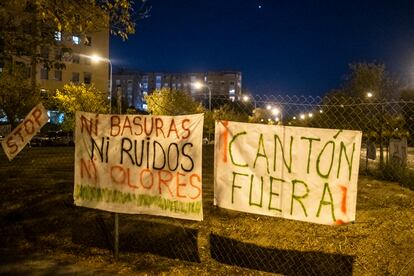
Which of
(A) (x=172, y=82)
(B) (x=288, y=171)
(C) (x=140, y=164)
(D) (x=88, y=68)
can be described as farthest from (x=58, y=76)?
(A) (x=172, y=82)

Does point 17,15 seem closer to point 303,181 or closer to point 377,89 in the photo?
point 303,181

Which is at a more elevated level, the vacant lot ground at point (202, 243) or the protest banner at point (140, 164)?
the protest banner at point (140, 164)

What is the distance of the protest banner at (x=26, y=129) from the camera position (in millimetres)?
6691

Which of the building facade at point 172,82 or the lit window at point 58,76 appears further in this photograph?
the building facade at point 172,82

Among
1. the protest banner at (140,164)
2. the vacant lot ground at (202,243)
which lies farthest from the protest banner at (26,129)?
the vacant lot ground at (202,243)

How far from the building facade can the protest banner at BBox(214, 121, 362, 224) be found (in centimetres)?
12007

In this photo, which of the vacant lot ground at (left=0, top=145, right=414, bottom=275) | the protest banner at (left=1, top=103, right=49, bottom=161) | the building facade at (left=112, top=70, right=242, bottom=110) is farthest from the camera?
the building facade at (left=112, top=70, right=242, bottom=110)

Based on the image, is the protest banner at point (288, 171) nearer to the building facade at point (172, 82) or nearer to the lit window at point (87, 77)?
the lit window at point (87, 77)

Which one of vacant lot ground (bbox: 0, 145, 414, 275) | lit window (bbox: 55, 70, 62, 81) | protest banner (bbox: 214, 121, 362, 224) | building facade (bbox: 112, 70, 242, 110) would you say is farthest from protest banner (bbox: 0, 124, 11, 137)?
building facade (bbox: 112, 70, 242, 110)

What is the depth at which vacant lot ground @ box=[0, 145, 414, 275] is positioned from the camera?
17.9ft

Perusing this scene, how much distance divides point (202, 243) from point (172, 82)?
431ft

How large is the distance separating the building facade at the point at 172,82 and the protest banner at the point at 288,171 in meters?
120

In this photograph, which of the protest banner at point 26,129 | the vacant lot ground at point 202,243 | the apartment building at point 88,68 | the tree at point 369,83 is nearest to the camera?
the vacant lot ground at point 202,243

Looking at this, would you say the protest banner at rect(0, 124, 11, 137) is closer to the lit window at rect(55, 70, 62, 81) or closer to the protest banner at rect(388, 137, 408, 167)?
the protest banner at rect(388, 137, 408, 167)
